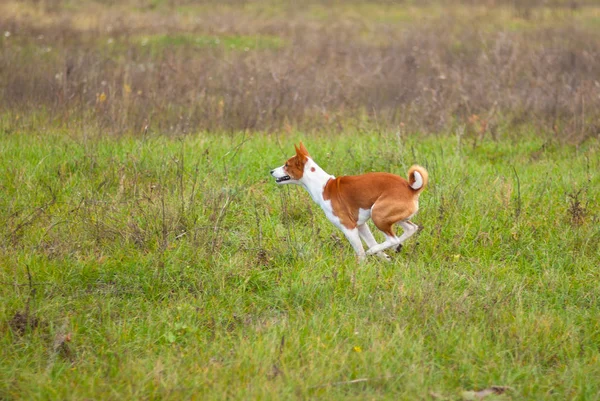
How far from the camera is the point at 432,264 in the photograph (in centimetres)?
543

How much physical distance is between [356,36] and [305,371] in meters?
11.3

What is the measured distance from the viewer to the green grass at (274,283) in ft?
13.0

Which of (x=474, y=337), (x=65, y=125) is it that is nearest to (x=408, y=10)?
(x=65, y=125)

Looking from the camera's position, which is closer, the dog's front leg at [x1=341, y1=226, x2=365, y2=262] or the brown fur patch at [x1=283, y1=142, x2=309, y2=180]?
the dog's front leg at [x1=341, y1=226, x2=365, y2=262]

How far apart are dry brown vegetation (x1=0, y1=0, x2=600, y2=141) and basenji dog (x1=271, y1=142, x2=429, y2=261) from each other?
2.23m

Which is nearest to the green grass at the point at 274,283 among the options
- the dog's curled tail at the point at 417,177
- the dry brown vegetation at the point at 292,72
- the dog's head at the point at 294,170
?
the dog's head at the point at 294,170

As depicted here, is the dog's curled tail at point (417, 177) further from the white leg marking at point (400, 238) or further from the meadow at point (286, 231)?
the meadow at point (286, 231)

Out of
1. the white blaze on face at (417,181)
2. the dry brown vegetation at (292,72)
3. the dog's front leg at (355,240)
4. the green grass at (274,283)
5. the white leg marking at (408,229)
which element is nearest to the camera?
the green grass at (274,283)

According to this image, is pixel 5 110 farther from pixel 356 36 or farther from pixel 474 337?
pixel 356 36

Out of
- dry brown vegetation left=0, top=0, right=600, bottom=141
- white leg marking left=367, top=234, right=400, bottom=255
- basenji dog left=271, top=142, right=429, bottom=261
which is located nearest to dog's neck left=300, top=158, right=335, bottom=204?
basenji dog left=271, top=142, right=429, bottom=261

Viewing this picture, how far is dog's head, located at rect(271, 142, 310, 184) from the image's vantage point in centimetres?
586

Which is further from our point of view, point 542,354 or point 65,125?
point 65,125

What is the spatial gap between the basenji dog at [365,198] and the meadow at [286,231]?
21 centimetres

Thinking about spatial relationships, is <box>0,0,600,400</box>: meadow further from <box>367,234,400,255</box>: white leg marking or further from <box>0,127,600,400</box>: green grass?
<box>367,234,400,255</box>: white leg marking
